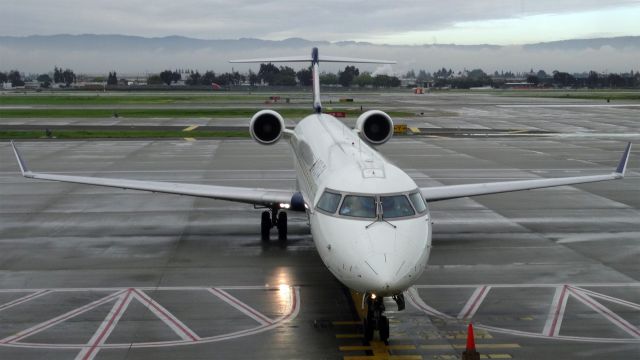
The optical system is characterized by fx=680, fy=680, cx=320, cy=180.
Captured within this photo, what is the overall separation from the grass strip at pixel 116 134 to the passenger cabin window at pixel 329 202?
120 feet

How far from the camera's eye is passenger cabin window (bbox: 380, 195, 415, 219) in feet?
37.9

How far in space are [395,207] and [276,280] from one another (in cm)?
472

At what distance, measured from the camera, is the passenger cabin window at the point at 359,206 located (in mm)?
11570

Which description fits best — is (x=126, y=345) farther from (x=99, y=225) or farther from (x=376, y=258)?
(x=99, y=225)

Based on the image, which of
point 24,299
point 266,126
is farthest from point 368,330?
point 266,126

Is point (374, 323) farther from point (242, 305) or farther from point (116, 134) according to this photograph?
point (116, 134)

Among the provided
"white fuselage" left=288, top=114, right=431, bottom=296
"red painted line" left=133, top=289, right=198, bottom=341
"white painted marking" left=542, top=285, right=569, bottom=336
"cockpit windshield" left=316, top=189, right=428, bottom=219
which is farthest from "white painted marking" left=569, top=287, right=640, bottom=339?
"red painted line" left=133, top=289, right=198, bottom=341

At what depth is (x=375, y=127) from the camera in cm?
2177

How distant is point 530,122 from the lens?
62.7 metres

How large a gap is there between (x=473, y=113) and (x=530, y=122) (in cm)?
1293

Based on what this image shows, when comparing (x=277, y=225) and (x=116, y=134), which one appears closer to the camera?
(x=277, y=225)

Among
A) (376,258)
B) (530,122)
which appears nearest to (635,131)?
(530,122)

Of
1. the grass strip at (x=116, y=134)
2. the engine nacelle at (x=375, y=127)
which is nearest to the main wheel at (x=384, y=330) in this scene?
the engine nacelle at (x=375, y=127)

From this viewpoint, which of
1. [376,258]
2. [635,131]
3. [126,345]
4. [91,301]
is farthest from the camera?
[635,131]
